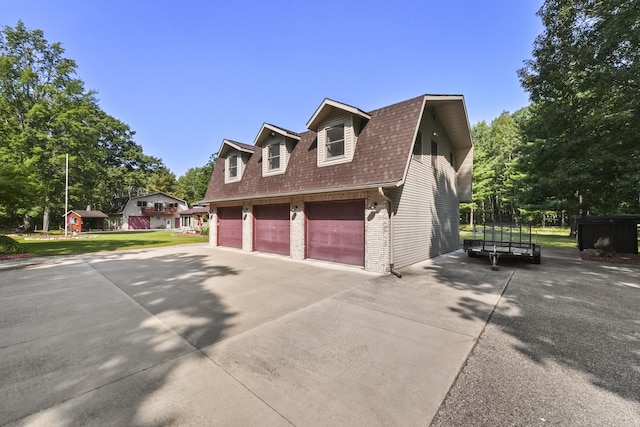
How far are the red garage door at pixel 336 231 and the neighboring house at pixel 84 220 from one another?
38.4 meters

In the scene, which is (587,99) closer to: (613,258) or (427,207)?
(613,258)

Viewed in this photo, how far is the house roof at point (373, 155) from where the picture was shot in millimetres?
7952

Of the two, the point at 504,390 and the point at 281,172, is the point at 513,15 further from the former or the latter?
the point at 504,390

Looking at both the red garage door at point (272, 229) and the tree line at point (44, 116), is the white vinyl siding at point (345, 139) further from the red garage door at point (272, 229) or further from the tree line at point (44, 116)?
the tree line at point (44, 116)

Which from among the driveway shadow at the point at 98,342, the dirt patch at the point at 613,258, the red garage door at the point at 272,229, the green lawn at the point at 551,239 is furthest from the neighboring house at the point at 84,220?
the dirt patch at the point at 613,258

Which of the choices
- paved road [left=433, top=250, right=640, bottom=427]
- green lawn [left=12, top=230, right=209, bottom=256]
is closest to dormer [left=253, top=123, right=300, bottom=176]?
paved road [left=433, top=250, right=640, bottom=427]

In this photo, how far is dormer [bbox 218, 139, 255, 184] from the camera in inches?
555

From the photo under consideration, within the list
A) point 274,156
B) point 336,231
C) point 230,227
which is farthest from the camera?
point 230,227

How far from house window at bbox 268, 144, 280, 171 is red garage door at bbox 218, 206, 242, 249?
3.56 meters

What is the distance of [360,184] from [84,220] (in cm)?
4793

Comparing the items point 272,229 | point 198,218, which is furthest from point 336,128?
point 198,218

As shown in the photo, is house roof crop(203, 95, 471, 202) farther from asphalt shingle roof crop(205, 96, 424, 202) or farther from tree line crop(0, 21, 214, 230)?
tree line crop(0, 21, 214, 230)

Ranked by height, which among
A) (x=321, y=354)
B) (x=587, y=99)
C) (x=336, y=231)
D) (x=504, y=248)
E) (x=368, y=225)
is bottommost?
Result: (x=321, y=354)

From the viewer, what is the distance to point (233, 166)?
1474cm
